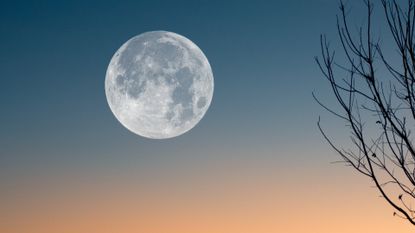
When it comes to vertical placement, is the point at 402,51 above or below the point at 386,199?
above

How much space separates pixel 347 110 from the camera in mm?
3707

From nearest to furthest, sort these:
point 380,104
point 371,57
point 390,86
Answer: point 380,104, point 371,57, point 390,86

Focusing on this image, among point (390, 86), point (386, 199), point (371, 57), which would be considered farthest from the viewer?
point (390, 86)

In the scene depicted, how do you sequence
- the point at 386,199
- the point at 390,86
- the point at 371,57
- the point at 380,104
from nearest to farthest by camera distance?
the point at 386,199
the point at 380,104
the point at 371,57
the point at 390,86

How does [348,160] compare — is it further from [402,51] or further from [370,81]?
[402,51]

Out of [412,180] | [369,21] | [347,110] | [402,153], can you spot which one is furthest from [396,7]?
[412,180]

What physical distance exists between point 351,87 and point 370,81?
0.85 ft

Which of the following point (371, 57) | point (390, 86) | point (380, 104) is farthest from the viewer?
point (390, 86)

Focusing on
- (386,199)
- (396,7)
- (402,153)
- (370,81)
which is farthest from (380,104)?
(396,7)

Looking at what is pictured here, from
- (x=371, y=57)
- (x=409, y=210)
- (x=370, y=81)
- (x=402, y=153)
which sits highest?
(x=371, y=57)

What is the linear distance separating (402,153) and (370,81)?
676mm

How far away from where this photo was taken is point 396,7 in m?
3.94

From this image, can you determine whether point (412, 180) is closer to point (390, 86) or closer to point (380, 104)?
point (380, 104)

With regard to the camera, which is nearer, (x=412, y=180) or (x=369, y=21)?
(x=412, y=180)
